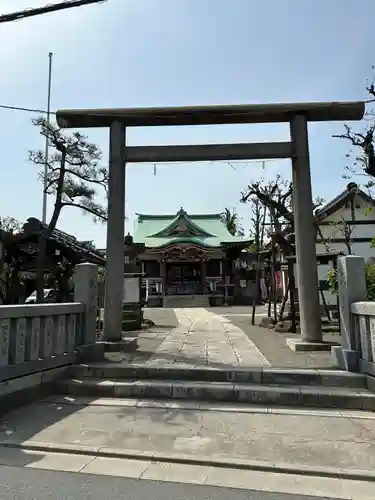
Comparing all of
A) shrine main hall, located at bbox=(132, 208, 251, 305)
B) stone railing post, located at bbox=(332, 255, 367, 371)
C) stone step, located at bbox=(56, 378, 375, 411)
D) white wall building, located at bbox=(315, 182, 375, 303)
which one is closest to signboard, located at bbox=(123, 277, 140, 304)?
stone step, located at bbox=(56, 378, 375, 411)

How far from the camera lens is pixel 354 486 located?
3.23 meters

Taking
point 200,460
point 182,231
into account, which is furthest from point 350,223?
point 200,460

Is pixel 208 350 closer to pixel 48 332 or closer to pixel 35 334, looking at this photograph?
pixel 48 332

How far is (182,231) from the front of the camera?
112ft

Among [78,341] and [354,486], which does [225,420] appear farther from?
[78,341]

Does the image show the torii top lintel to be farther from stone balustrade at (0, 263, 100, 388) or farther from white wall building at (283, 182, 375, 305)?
white wall building at (283, 182, 375, 305)

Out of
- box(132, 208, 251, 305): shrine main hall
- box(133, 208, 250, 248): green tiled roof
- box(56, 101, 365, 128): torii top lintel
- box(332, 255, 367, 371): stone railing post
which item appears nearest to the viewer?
box(332, 255, 367, 371): stone railing post

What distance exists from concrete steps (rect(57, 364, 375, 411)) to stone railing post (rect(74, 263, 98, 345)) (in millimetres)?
918

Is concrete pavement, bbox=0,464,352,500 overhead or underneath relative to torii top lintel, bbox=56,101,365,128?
underneath

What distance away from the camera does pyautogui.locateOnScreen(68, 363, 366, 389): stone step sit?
230 inches

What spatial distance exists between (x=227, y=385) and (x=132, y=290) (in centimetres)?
819

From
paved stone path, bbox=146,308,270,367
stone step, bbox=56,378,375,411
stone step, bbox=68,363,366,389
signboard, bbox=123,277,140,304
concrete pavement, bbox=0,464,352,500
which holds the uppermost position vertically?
signboard, bbox=123,277,140,304

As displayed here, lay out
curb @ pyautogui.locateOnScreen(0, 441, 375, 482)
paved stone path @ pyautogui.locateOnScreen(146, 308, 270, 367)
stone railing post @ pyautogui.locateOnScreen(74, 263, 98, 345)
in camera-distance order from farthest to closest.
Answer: stone railing post @ pyautogui.locateOnScreen(74, 263, 98, 345) → paved stone path @ pyautogui.locateOnScreen(146, 308, 270, 367) → curb @ pyautogui.locateOnScreen(0, 441, 375, 482)

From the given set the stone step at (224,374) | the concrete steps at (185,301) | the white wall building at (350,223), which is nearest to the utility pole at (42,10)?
the stone step at (224,374)
